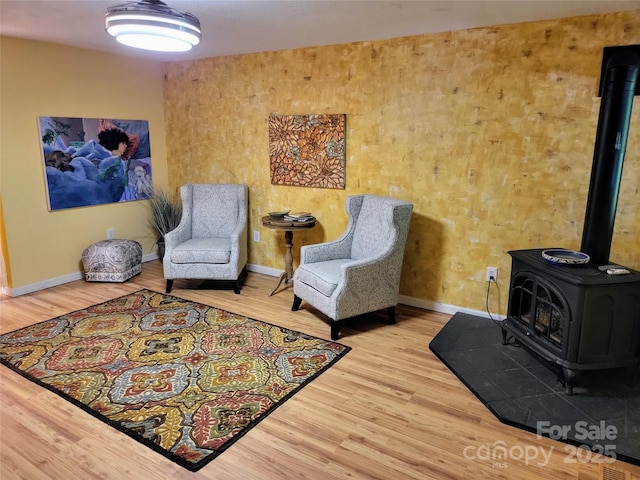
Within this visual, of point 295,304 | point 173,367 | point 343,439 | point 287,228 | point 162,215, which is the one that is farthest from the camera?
point 162,215

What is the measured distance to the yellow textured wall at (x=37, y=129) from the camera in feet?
12.3

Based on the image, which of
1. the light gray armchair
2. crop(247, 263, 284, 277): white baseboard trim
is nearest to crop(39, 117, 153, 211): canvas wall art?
the light gray armchair

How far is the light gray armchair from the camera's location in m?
3.98

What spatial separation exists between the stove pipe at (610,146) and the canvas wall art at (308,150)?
6.56ft

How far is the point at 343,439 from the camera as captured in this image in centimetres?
210

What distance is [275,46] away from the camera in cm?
388

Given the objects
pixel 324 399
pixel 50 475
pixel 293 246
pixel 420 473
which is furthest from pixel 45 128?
pixel 420 473

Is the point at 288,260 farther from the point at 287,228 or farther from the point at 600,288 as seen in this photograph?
the point at 600,288

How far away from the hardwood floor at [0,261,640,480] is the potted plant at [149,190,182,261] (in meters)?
2.40

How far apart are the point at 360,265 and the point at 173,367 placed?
4.66ft

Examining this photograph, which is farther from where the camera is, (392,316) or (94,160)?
(94,160)

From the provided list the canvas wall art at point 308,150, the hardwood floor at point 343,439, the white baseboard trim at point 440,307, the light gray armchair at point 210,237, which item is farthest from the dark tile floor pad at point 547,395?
the light gray armchair at point 210,237

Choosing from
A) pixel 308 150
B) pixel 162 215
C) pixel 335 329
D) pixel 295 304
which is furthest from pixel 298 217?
pixel 162 215

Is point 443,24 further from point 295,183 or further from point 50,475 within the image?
point 50,475
